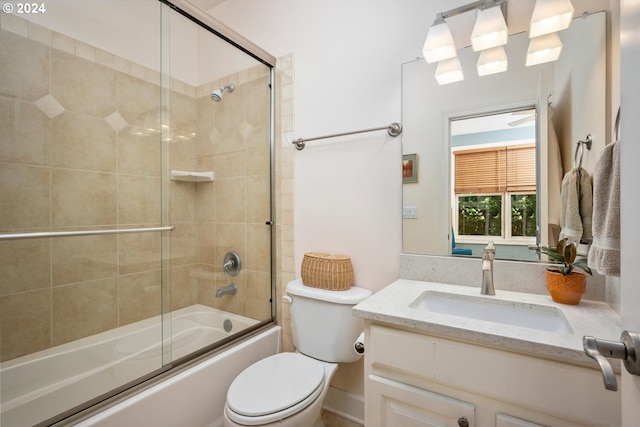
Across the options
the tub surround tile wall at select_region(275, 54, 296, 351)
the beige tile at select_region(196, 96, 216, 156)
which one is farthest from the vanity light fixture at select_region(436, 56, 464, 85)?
the beige tile at select_region(196, 96, 216, 156)

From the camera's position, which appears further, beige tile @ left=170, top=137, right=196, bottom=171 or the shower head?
the shower head

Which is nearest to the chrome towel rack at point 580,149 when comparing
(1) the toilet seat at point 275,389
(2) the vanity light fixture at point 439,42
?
(2) the vanity light fixture at point 439,42

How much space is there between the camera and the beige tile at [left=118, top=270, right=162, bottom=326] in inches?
63.7

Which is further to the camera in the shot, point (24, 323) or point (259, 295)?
point (259, 295)

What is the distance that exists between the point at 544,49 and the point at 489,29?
0.22 m

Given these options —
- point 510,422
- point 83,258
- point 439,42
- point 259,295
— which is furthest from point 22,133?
point 510,422

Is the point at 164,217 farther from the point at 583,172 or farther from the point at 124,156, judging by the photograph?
the point at 583,172

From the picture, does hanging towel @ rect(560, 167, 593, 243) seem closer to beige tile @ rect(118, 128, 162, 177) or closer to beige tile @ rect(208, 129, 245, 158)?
beige tile @ rect(208, 129, 245, 158)

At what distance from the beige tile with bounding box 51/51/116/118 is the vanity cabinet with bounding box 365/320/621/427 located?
1747 millimetres

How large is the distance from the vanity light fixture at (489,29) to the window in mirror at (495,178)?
0.94ft

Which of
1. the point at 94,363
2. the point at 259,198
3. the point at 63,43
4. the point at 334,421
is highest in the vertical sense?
the point at 63,43

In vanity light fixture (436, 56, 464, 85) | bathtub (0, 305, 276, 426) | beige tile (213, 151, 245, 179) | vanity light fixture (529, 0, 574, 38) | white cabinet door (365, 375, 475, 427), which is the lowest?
bathtub (0, 305, 276, 426)

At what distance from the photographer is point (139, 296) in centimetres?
167

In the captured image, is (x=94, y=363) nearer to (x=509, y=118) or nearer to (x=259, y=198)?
(x=259, y=198)
